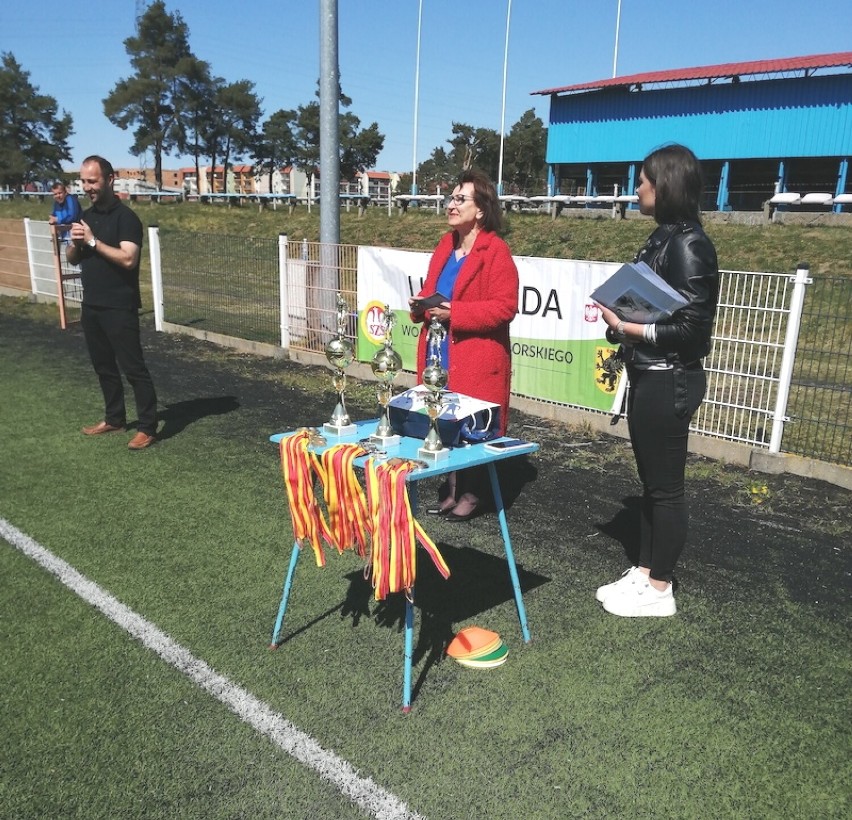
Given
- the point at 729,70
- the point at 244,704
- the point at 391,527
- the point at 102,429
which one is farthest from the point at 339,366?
the point at 729,70

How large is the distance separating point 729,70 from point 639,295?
33033 mm

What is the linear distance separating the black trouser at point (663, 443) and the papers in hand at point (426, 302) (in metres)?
1.15

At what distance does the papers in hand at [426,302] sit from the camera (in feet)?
13.2

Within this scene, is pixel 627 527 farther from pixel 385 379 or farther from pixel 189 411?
pixel 189 411

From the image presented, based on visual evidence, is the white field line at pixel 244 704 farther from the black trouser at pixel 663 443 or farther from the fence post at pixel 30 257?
the fence post at pixel 30 257

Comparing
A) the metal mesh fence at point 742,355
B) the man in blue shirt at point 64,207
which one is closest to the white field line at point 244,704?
the metal mesh fence at point 742,355

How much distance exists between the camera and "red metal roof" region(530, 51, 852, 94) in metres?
28.8

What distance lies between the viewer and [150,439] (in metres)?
6.27

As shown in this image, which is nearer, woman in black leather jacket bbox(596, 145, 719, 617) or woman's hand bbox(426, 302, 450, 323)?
woman in black leather jacket bbox(596, 145, 719, 617)

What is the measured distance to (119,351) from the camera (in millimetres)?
6078

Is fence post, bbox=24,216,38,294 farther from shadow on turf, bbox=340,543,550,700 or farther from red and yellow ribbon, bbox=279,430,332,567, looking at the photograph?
red and yellow ribbon, bbox=279,430,332,567

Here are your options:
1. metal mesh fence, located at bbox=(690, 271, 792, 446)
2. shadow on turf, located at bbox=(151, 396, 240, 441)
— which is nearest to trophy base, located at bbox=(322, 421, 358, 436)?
shadow on turf, located at bbox=(151, 396, 240, 441)

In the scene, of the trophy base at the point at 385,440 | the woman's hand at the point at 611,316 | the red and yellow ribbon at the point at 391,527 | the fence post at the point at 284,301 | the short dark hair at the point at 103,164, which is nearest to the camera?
the red and yellow ribbon at the point at 391,527

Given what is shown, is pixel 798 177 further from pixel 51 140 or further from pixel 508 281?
pixel 51 140
